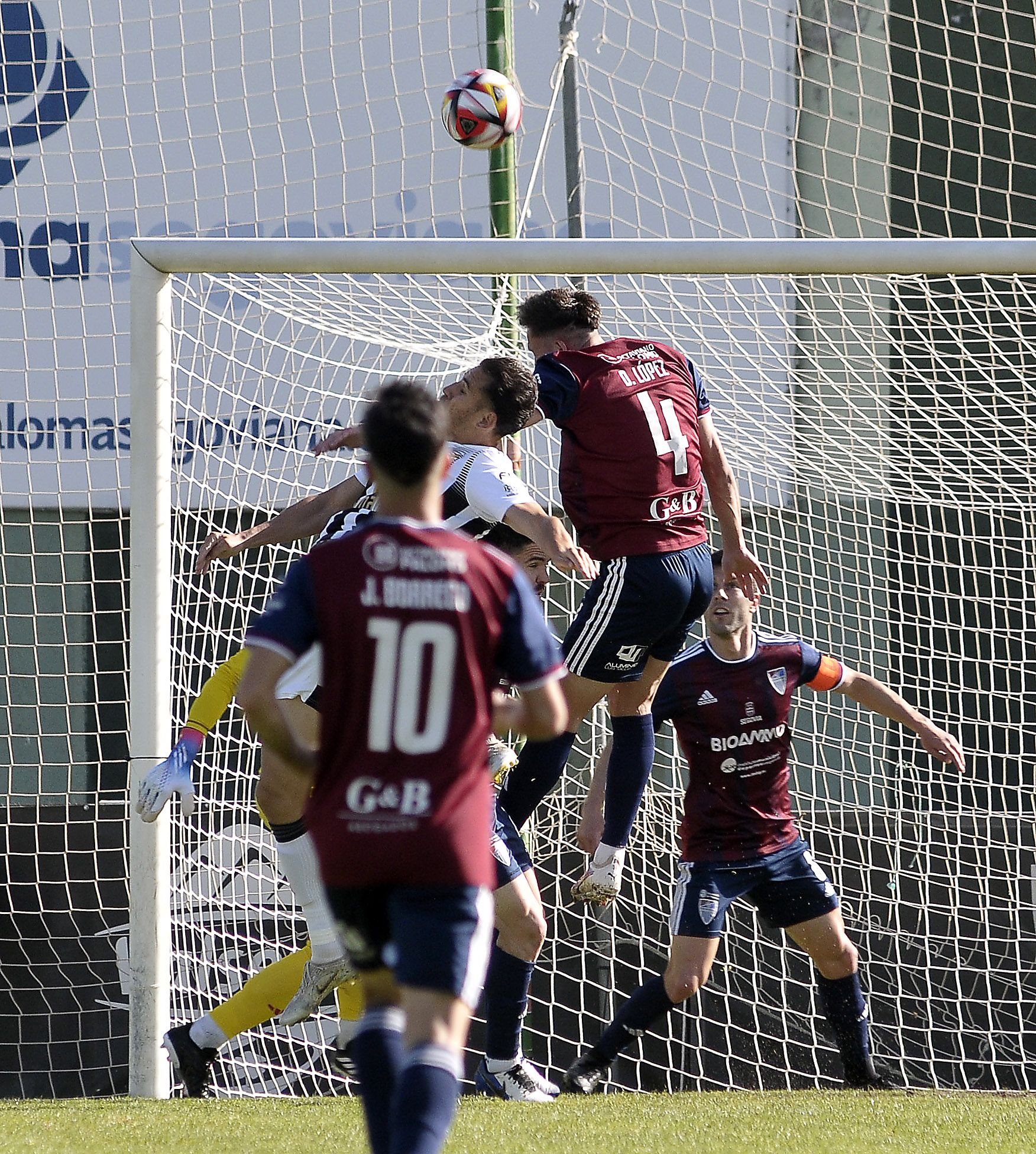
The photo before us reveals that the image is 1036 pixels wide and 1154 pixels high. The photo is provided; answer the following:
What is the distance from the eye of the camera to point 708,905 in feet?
17.9

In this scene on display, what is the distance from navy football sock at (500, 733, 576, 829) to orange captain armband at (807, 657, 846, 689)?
4.53 ft

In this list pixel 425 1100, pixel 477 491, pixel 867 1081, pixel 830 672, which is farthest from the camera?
pixel 830 672

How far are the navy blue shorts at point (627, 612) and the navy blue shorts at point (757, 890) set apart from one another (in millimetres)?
1189

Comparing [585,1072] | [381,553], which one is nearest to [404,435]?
[381,553]

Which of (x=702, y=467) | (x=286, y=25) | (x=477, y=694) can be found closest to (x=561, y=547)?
(x=702, y=467)

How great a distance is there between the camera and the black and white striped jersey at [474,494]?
4.41 metres

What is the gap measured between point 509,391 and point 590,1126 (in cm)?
224

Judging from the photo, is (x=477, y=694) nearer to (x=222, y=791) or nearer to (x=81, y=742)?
(x=222, y=791)

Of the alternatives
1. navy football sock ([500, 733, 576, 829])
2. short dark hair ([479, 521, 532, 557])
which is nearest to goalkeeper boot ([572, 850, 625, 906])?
navy football sock ([500, 733, 576, 829])

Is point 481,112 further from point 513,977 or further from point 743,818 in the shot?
point 513,977

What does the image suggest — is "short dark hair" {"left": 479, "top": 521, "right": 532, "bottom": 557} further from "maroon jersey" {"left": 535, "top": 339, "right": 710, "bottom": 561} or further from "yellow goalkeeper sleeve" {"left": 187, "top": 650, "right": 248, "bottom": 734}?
"yellow goalkeeper sleeve" {"left": 187, "top": 650, "right": 248, "bottom": 734}

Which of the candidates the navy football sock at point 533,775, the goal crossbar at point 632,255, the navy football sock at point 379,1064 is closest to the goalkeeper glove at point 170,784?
the navy football sock at point 533,775

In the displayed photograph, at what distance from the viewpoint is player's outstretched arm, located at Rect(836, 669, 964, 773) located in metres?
5.49

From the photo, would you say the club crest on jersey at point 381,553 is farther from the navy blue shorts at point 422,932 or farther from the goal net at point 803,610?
the goal net at point 803,610
